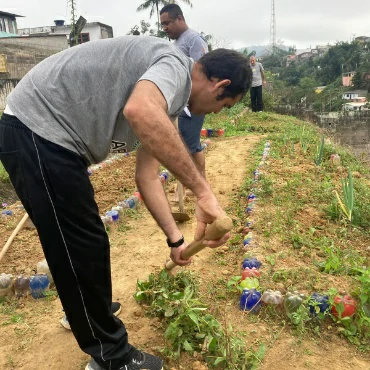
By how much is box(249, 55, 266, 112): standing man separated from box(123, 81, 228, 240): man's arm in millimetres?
9094

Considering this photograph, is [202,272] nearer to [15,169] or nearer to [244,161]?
[15,169]

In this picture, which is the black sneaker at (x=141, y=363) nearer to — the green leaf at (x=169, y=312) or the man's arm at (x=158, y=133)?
the green leaf at (x=169, y=312)

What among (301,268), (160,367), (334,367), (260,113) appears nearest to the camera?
(160,367)

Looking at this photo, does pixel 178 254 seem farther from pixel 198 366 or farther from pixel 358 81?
pixel 358 81

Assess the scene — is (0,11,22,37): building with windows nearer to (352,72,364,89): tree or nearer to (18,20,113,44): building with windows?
(18,20,113,44): building with windows

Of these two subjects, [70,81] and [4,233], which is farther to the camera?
[4,233]

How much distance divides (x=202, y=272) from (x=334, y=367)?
1.12 meters

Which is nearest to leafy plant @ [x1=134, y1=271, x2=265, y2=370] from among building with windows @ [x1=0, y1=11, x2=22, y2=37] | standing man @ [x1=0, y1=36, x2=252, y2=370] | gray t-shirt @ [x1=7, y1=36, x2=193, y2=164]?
standing man @ [x1=0, y1=36, x2=252, y2=370]

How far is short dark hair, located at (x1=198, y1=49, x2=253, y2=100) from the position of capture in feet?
5.42

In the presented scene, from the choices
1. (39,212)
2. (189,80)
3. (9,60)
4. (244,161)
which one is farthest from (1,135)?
(9,60)

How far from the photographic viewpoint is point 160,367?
1.89m

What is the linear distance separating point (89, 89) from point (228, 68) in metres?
0.58

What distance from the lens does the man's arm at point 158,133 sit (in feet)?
4.33

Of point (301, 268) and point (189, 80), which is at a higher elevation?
point (189, 80)
